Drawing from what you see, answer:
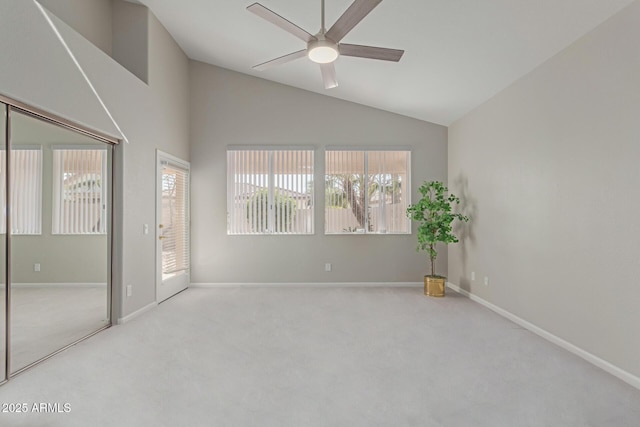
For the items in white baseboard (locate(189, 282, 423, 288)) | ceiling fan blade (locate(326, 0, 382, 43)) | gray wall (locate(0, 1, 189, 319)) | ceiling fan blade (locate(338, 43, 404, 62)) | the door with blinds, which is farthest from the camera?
white baseboard (locate(189, 282, 423, 288))

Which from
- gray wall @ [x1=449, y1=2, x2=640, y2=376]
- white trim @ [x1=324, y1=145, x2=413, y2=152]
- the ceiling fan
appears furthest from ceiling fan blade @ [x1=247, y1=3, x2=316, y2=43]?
white trim @ [x1=324, y1=145, x2=413, y2=152]

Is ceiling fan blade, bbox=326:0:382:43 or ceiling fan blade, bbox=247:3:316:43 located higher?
ceiling fan blade, bbox=247:3:316:43

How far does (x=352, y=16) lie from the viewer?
215cm

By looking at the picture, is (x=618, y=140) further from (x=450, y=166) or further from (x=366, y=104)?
(x=366, y=104)

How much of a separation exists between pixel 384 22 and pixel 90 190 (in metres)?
3.57

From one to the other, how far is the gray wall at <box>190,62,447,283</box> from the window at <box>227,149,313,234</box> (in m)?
0.14

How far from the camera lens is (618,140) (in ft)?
7.54

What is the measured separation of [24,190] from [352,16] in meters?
2.97

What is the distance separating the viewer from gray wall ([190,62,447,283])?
516 cm

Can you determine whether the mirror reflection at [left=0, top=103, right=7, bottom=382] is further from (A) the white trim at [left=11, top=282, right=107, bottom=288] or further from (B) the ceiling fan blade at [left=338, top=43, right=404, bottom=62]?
(B) the ceiling fan blade at [left=338, top=43, right=404, bottom=62]

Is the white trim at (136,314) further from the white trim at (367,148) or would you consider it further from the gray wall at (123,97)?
the white trim at (367,148)

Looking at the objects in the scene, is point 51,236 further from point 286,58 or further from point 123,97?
point 286,58

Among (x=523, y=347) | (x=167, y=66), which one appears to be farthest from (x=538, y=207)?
(x=167, y=66)

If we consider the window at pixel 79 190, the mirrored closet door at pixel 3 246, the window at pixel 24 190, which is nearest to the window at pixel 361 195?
the window at pixel 79 190
